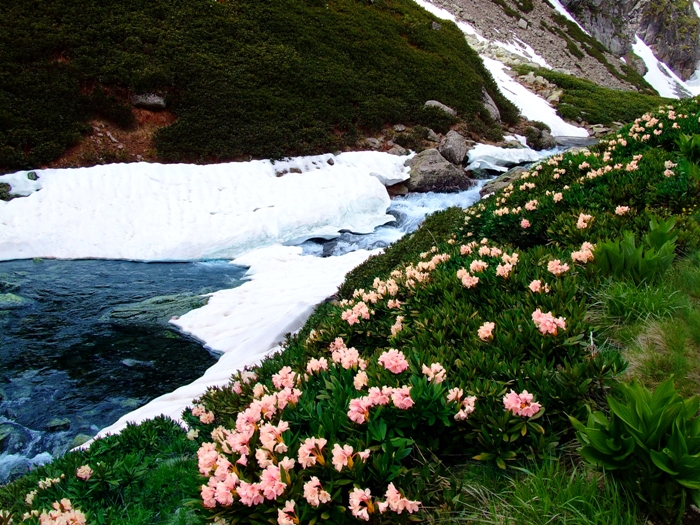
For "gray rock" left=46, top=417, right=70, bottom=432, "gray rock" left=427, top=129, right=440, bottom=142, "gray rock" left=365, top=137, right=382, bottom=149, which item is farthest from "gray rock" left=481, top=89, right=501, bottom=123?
"gray rock" left=46, top=417, right=70, bottom=432

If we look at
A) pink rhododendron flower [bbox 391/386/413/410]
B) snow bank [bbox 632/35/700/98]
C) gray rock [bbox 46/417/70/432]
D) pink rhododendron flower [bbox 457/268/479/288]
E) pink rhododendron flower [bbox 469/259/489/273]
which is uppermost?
snow bank [bbox 632/35/700/98]

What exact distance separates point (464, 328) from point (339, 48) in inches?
966

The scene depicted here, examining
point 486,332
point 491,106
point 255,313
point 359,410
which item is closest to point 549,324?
point 486,332

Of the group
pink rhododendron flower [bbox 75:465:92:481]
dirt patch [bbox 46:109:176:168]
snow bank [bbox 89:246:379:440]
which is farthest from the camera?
dirt patch [bbox 46:109:176:168]

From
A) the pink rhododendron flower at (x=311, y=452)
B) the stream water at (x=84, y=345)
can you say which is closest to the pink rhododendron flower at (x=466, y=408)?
the pink rhododendron flower at (x=311, y=452)

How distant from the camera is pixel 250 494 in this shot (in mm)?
1587

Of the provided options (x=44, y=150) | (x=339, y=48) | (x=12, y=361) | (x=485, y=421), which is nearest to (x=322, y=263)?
(x=12, y=361)

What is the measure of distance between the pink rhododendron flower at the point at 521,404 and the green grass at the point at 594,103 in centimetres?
3466

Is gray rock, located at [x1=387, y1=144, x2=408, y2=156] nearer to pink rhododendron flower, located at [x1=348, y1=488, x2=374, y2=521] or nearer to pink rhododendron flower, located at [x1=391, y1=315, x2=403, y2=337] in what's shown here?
pink rhododendron flower, located at [x1=391, y1=315, x2=403, y2=337]

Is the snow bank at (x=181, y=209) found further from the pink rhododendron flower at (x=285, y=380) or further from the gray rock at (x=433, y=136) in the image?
the pink rhododendron flower at (x=285, y=380)

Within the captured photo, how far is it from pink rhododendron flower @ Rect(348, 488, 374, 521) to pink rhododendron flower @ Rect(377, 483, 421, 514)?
0.04m

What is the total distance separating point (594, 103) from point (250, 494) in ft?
127

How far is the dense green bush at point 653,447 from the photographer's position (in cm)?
144

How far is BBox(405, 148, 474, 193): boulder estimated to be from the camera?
17.1m
